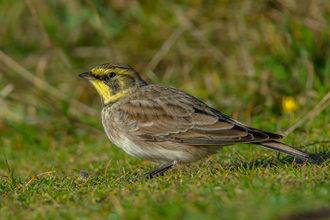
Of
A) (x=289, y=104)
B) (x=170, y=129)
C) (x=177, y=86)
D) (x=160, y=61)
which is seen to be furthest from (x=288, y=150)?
(x=160, y=61)

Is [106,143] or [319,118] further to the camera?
[106,143]

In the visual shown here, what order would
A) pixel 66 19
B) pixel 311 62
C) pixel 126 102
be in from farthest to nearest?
pixel 66 19 → pixel 311 62 → pixel 126 102

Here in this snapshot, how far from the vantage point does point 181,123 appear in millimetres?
4371

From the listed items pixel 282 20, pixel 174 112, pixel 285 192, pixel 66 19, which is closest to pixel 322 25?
pixel 282 20

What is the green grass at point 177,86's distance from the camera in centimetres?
310

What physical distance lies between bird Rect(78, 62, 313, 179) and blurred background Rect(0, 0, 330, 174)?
84cm

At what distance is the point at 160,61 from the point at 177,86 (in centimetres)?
114

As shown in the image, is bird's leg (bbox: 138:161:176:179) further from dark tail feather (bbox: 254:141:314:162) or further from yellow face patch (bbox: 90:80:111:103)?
yellow face patch (bbox: 90:80:111:103)

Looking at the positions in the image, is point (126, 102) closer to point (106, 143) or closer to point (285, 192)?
point (106, 143)

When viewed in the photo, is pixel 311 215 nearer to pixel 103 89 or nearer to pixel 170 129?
pixel 170 129

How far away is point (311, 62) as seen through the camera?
6551mm

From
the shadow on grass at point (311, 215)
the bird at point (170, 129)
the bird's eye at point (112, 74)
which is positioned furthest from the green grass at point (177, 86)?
the bird's eye at point (112, 74)

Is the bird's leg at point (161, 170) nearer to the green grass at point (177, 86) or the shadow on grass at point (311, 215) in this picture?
the green grass at point (177, 86)

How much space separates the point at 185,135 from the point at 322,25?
452 centimetres
